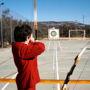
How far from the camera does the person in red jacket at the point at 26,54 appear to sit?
2742 millimetres

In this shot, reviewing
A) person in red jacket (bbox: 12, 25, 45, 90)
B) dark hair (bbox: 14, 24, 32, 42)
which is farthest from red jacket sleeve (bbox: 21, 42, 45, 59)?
dark hair (bbox: 14, 24, 32, 42)

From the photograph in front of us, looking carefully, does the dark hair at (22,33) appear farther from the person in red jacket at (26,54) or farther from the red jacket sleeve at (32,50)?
the red jacket sleeve at (32,50)

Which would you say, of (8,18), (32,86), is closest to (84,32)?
(8,18)

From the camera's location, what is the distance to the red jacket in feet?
8.97

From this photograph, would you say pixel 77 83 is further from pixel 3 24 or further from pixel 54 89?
pixel 3 24

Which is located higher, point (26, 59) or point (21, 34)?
point (21, 34)

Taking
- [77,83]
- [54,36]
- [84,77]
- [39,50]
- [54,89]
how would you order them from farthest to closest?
[54,36], [84,77], [77,83], [54,89], [39,50]

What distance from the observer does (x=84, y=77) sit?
842cm

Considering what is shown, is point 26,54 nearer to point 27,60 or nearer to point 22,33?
point 27,60

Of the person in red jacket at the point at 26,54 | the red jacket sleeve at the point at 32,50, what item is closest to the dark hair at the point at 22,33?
the person in red jacket at the point at 26,54

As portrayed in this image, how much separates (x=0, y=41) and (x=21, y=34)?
2091 cm

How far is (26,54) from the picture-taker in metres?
2.75

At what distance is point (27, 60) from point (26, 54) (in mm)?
111

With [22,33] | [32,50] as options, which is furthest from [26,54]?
[22,33]
